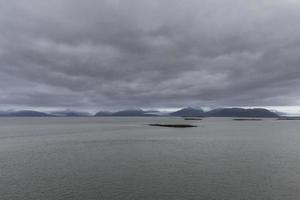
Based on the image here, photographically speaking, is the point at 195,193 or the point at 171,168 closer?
the point at 195,193

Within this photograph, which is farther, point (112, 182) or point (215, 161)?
point (215, 161)

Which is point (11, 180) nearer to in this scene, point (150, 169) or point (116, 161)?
point (116, 161)

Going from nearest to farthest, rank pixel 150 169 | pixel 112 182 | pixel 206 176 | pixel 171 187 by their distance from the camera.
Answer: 1. pixel 171 187
2. pixel 112 182
3. pixel 206 176
4. pixel 150 169

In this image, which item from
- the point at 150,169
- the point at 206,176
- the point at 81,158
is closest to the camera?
the point at 206,176

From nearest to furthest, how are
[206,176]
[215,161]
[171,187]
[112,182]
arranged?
[171,187] → [112,182] → [206,176] → [215,161]

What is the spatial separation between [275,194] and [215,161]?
45.7 feet

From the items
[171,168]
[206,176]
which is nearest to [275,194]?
[206,176]

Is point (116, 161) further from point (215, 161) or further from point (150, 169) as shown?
point (215, 161)

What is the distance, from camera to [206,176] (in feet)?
87.6

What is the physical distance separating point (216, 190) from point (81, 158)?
26389mm

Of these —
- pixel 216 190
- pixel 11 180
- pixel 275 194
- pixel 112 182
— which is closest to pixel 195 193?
pixel 216 190

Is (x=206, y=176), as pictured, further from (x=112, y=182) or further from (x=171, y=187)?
(x=112, y=182)

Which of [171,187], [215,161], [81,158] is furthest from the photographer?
[81,158]

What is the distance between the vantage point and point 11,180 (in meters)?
25.0
